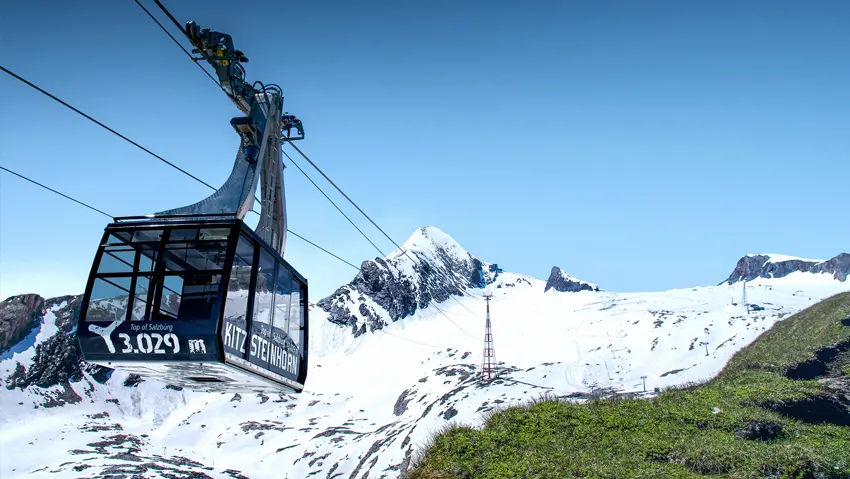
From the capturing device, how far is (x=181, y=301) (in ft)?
49.7

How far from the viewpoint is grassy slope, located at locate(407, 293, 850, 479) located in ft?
66.6

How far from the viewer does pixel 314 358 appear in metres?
126

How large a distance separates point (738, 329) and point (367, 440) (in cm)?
5366

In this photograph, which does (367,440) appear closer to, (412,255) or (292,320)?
(292,320)

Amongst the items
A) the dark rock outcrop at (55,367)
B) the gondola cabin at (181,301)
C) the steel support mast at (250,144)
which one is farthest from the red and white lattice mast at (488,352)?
the dark rock outcrop at (55,367)

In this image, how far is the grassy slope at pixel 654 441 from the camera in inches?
799

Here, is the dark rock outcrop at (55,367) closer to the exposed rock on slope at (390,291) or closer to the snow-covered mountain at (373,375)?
the snow-covered mountain at (373,375)

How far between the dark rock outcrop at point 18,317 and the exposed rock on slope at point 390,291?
66.0 meters

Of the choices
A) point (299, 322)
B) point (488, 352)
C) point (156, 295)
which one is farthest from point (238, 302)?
point (488, 352)

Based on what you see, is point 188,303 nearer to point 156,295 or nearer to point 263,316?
point 156,295

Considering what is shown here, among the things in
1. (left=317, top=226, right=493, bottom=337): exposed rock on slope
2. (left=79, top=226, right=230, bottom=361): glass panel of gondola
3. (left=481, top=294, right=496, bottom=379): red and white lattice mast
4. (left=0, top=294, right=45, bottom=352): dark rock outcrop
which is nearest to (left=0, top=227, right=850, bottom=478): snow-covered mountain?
(left=0, top=294, right=45, bottom=352): dark rock outcrop

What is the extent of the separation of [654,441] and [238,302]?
56.5 ft

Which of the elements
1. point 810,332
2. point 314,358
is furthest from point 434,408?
point 314,358

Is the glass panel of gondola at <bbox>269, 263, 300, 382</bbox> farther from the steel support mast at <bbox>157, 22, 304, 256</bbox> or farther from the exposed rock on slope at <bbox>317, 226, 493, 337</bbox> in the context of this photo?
the exposed rock on slope at <bbox>317, 226, 493, 337</bbox>
